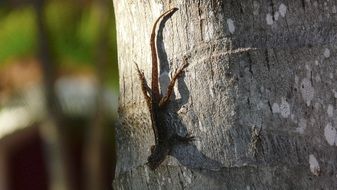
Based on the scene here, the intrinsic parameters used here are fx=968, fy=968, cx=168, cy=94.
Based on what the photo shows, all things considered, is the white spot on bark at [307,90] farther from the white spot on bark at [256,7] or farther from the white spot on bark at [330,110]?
the white spot on bark at [256,7]

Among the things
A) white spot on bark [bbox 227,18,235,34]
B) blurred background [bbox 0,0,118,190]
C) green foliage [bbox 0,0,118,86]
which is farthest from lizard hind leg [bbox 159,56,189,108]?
green foliage [bbox 0,0,118,86]

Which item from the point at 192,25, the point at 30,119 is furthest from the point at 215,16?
the point at 30,119

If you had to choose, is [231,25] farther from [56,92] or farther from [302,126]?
[56,92]

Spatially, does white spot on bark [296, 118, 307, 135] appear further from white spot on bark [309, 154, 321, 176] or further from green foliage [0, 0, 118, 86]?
green foliage [0, 0, 118, 86]

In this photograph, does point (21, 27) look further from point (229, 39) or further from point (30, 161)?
point (229, 39)

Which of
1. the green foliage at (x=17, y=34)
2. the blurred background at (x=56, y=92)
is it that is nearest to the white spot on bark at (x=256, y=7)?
the blurred background at (x=56, y=92)

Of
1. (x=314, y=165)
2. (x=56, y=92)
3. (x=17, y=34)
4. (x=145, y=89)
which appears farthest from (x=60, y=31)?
(x=314, y=165)
